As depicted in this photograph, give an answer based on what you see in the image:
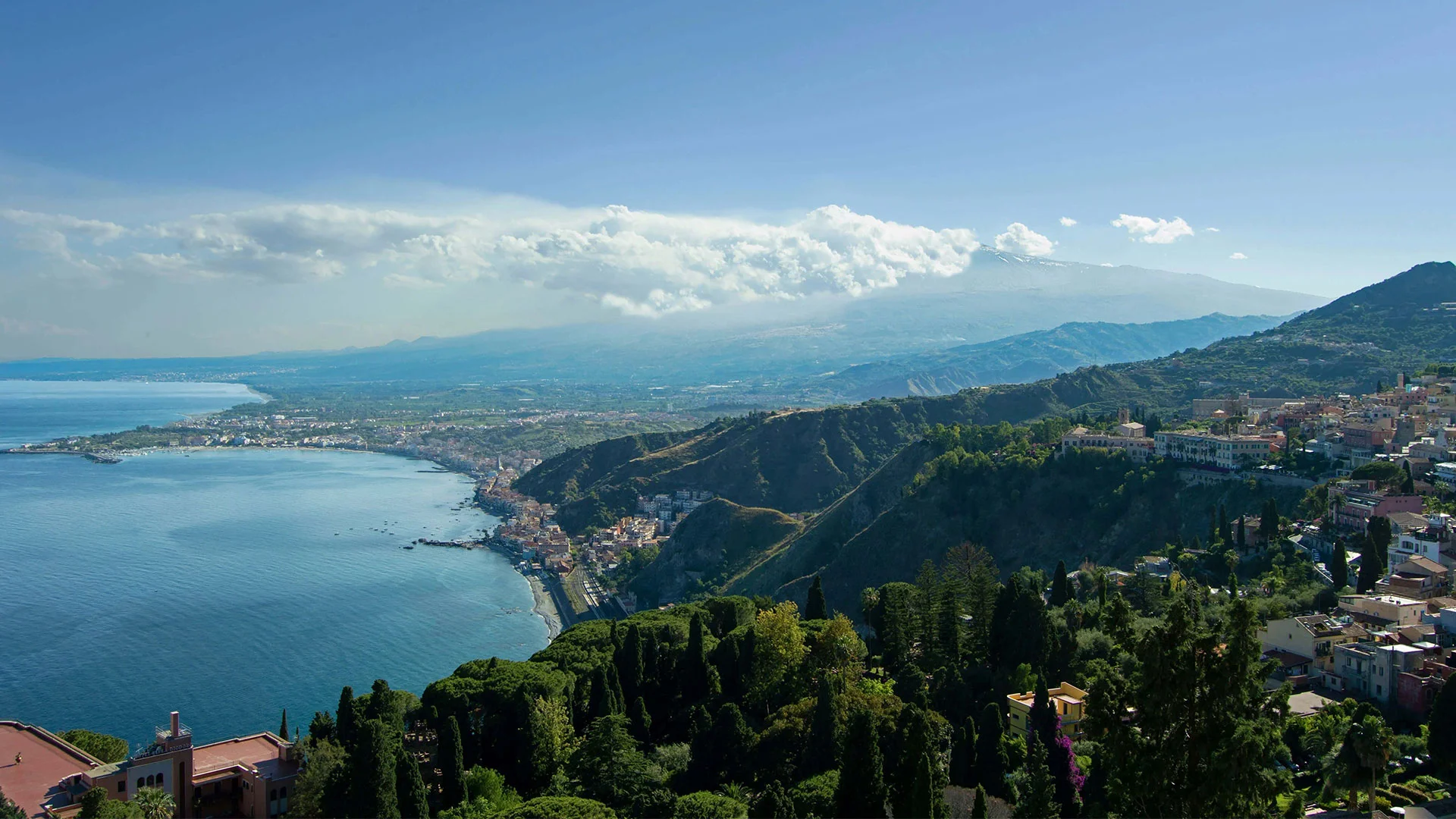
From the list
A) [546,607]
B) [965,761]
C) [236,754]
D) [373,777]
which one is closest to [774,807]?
[965,761]

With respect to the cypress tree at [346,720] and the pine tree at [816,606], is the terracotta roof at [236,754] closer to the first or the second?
the cypress tree at [346,720]

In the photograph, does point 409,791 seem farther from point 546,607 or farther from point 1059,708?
point 546,607

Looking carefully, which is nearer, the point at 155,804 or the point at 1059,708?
the point at 155,804

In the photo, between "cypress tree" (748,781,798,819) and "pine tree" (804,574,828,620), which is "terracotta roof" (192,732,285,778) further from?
"pine tree" (804,574,828,620)

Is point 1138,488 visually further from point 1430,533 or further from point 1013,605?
point 1013,605

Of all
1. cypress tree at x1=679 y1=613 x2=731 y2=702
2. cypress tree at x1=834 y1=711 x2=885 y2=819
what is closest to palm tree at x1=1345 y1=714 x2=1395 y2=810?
cypress tree at x1=834 y1=711 x2=885 y2=819

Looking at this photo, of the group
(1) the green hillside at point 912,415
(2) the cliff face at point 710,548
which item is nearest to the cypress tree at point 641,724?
(2) the cliff face at point 710,548
